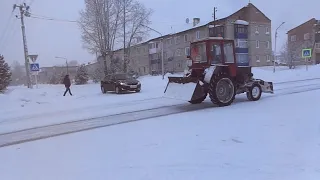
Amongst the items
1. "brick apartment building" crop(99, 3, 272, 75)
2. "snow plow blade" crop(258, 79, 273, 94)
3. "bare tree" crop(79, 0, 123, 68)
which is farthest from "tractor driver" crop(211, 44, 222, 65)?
"brick apartment building" crop(99, 3, 272, 75)

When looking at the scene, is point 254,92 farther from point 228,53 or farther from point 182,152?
point 182,152

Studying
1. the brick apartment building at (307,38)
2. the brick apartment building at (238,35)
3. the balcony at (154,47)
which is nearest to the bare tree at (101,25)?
the brick apartment building at (238,35)

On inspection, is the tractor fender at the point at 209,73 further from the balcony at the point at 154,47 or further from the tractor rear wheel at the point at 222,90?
the balcony at the point at 154,47

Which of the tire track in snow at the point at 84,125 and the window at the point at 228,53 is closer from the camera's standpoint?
the tire track in snow at the point at 84,125

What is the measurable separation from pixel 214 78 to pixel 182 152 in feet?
20.5

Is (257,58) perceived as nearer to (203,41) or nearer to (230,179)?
(203,41)

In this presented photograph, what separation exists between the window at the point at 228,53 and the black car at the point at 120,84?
992 cm

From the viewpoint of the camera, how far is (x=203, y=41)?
1191cm

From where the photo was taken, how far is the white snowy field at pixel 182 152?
4.78 metres

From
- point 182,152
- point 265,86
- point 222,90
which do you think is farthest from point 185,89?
point 182,152

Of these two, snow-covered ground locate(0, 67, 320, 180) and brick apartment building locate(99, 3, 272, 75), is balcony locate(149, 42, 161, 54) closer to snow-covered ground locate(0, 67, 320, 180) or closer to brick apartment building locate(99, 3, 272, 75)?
brick apartment building locate(99, 3, 272, 75)

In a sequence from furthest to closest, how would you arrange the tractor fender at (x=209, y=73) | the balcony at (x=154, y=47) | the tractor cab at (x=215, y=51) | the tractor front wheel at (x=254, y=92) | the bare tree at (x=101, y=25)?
the balcony at (x=154, y=47), the bare tree at (x=101, y=25), the tractor front wheel at (x=254, y=92), the tractor cab at (x=215, y=51), the tractor fender at (x=209, y=73)

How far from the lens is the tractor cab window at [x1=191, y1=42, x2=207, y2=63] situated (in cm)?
1207

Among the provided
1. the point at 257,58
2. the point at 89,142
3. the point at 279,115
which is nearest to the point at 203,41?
the point at 279,115
